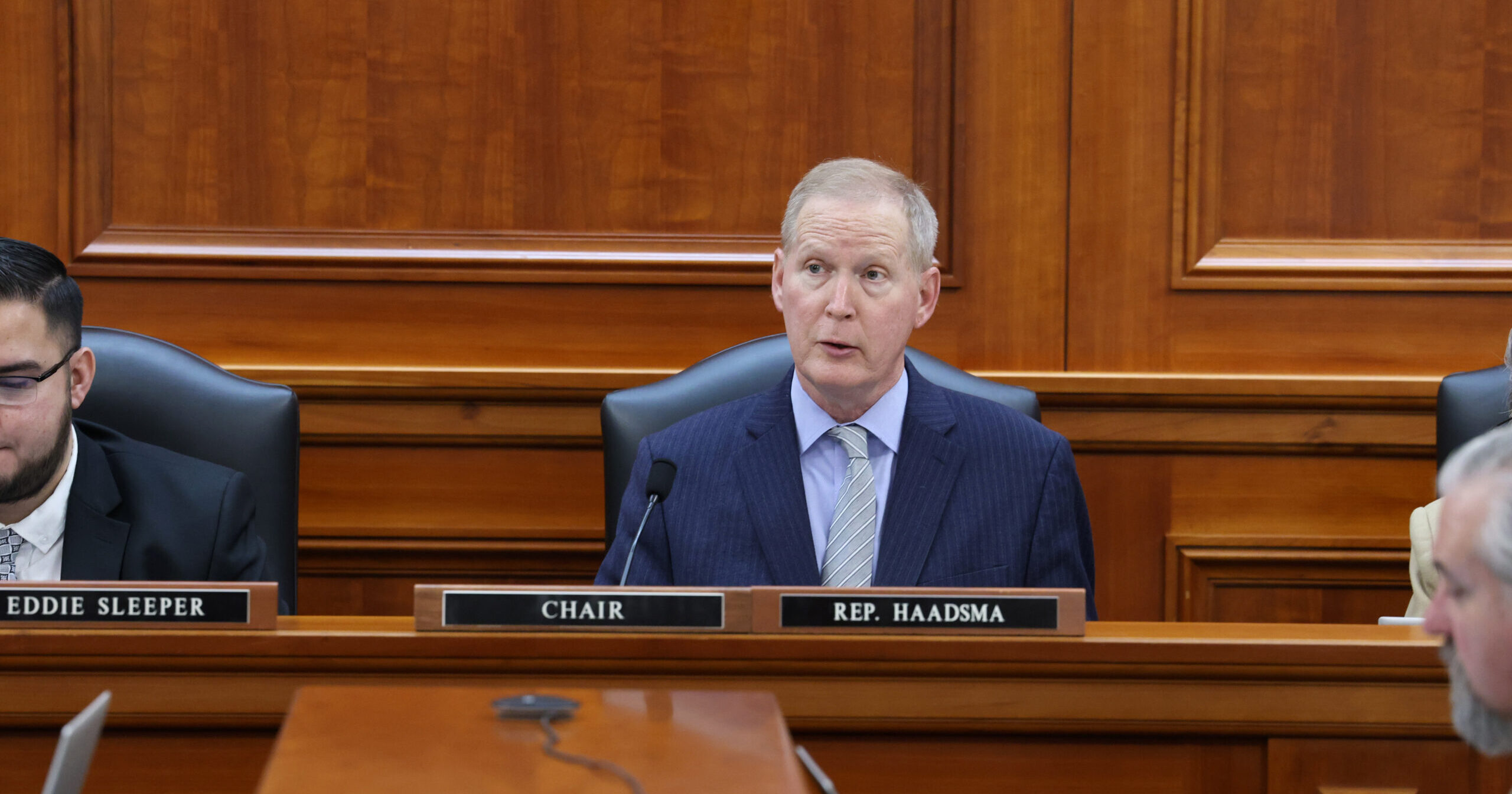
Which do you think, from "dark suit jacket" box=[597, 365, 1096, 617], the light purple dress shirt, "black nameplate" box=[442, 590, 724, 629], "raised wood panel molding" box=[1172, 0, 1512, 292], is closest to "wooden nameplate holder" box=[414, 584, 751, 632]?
"black nameplate" box=[442, 590, 724, 629]

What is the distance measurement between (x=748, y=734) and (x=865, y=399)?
1061 mm

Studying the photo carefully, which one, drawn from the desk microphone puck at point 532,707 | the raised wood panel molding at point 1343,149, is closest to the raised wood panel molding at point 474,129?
the raised wood panel molding at point 1343,149

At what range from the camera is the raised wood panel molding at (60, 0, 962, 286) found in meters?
2.35

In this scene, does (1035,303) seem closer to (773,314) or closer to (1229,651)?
(773,314)

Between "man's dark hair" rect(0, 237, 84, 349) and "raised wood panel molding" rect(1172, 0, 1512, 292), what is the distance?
1.78 meters

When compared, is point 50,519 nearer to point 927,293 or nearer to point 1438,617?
point 927,293

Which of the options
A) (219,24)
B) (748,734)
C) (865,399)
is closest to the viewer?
(748,734)

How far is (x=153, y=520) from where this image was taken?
172 cm

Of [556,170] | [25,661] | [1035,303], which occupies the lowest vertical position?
[25,661]

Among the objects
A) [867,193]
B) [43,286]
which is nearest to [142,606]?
[43,286]

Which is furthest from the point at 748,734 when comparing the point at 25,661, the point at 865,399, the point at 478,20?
the point at 478,20

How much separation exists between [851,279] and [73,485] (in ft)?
3.44

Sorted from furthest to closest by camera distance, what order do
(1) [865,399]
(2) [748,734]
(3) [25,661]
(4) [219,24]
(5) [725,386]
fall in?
(4) [219,24]
(5) [725,386]
(1) [865,399]
(3) [25,661]
(2) [748,734]

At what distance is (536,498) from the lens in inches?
93.2
